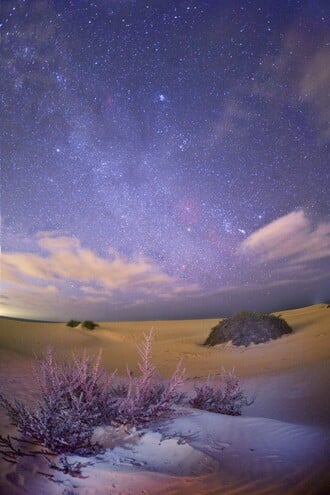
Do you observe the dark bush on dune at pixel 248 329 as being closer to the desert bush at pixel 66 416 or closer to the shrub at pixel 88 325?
the shrub at pixel 88 325

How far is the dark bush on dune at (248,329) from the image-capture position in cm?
1228

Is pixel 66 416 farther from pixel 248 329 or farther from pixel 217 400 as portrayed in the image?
pixel 248 329

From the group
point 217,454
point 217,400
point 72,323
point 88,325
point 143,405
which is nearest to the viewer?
point 217,454

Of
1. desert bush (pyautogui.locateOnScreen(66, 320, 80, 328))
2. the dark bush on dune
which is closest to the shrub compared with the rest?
desert bush (pyautogui.locateOnScreen(66, 320, 80, 328))

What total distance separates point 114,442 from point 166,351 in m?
10.4

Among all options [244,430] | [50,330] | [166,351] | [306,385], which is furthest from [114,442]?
[50,330]

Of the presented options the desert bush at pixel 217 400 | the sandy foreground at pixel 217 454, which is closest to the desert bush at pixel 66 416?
the sandy foreground at pixel 217 454

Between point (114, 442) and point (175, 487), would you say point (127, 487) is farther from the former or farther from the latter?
point (114, 442)

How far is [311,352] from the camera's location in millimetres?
9602

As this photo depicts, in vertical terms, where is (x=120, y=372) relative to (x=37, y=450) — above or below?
below

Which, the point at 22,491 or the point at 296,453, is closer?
the point at 22,491

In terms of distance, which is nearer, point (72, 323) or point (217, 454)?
point (217, 454)

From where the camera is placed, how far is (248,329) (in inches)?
501

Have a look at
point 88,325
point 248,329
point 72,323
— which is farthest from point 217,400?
point 72,323
